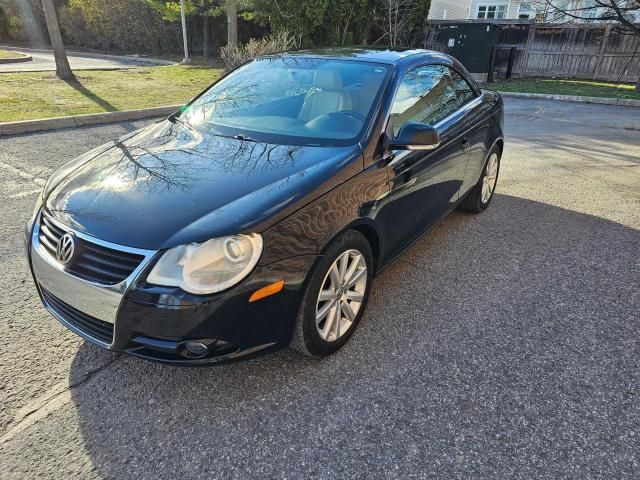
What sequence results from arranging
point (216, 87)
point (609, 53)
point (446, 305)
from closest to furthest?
point (446, 305) < point (216, 87) < point (609, 53)

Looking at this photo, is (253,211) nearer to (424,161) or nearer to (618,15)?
(424,161)

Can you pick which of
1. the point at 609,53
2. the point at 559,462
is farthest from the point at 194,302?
the point at 609,53

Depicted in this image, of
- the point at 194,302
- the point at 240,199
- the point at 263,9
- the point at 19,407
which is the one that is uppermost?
the point at 263,9

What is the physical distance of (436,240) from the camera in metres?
4.11

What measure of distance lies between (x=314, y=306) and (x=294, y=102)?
1.55m

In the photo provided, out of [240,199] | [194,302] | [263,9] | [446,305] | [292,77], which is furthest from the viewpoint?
[263,9]

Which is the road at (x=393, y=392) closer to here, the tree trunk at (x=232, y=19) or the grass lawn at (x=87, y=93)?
the grass lawn at (x=87, y=93)

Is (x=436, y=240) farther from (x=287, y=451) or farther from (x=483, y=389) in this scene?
(x=287, y=451)

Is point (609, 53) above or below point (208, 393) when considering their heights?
above

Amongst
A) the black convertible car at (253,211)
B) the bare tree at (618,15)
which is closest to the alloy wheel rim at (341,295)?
the black convertible car at (253,211)

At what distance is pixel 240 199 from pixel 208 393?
100cm

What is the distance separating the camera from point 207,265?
1965 millimetres

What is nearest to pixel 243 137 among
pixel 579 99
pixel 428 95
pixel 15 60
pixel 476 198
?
pixel 428 95

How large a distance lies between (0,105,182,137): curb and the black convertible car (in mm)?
5053
